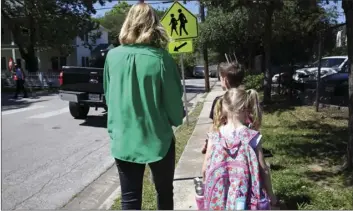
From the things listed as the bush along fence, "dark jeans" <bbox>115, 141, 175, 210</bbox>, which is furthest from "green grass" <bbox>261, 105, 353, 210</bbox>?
the bush along fence

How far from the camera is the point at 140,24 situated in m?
2.90

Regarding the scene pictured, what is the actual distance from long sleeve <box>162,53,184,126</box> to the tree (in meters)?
26.1

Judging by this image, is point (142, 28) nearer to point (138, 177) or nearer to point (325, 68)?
point (138, 177)

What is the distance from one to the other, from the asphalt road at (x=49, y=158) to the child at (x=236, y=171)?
272 centimetres

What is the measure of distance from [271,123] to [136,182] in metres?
7.40

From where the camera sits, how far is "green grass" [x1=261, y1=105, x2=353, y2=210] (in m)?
4.49

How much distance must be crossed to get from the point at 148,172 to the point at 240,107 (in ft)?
10.8

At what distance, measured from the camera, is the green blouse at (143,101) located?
9.12 feet

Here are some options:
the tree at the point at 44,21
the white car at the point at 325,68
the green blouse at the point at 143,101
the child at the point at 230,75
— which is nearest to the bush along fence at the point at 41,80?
the tree at the point at 44,21

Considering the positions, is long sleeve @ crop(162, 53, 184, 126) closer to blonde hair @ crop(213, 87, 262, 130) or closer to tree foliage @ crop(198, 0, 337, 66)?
blonde hair @ crop(213, 87, 262, 130)

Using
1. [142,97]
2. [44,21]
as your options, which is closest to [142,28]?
[142,97]

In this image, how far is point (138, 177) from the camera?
118 inches

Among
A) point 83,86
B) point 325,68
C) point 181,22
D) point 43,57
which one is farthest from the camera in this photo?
point 43,57

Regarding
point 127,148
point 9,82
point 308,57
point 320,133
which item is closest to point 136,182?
point 127,148
